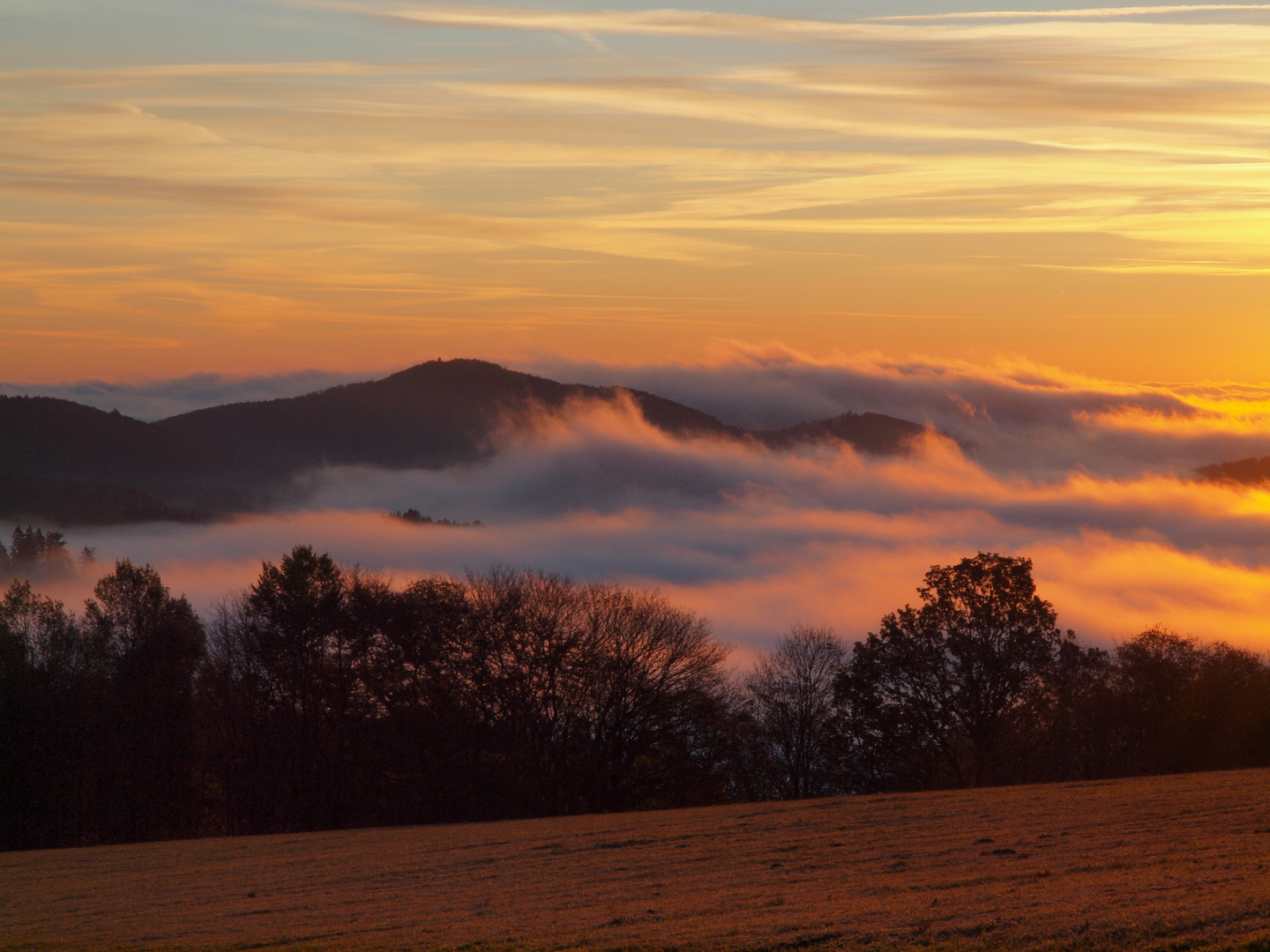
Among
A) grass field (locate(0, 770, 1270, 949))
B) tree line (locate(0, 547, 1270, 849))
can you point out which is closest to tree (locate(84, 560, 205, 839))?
tree line (locate(0, 547, 1270, 849))

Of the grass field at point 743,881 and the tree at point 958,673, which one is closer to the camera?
the grass field at point 743,881

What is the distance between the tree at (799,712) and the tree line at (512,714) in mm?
319

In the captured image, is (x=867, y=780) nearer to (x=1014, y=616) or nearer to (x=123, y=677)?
(x=1014, y=616)

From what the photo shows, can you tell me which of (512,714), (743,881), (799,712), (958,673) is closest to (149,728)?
(512,714)

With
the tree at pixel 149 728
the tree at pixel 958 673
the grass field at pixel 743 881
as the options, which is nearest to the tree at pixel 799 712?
the tree at pixel 958 673

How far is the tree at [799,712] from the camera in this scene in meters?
56.4

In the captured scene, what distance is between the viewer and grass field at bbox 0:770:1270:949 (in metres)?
16.4

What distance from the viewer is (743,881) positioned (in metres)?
23.5

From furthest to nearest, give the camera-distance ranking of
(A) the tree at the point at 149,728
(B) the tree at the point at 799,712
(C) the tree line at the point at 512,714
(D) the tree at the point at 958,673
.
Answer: (B) the tree at the point at 799,712
(A) the tree at the point at 149,728
(D) the tree at the point at 958,673
(C) the tree line at the point at 512,714

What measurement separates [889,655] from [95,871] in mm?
34997

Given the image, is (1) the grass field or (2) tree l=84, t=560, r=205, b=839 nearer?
(1) the grass field

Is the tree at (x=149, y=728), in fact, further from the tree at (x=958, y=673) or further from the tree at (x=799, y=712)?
the tree at (x=958, y=673)

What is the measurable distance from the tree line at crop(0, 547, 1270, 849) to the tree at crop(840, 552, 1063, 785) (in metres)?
0.10

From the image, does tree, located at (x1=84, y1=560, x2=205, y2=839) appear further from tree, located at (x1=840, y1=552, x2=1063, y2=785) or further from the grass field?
tree, located at (x1=840, y1=552, x2=1063, y2=785)
